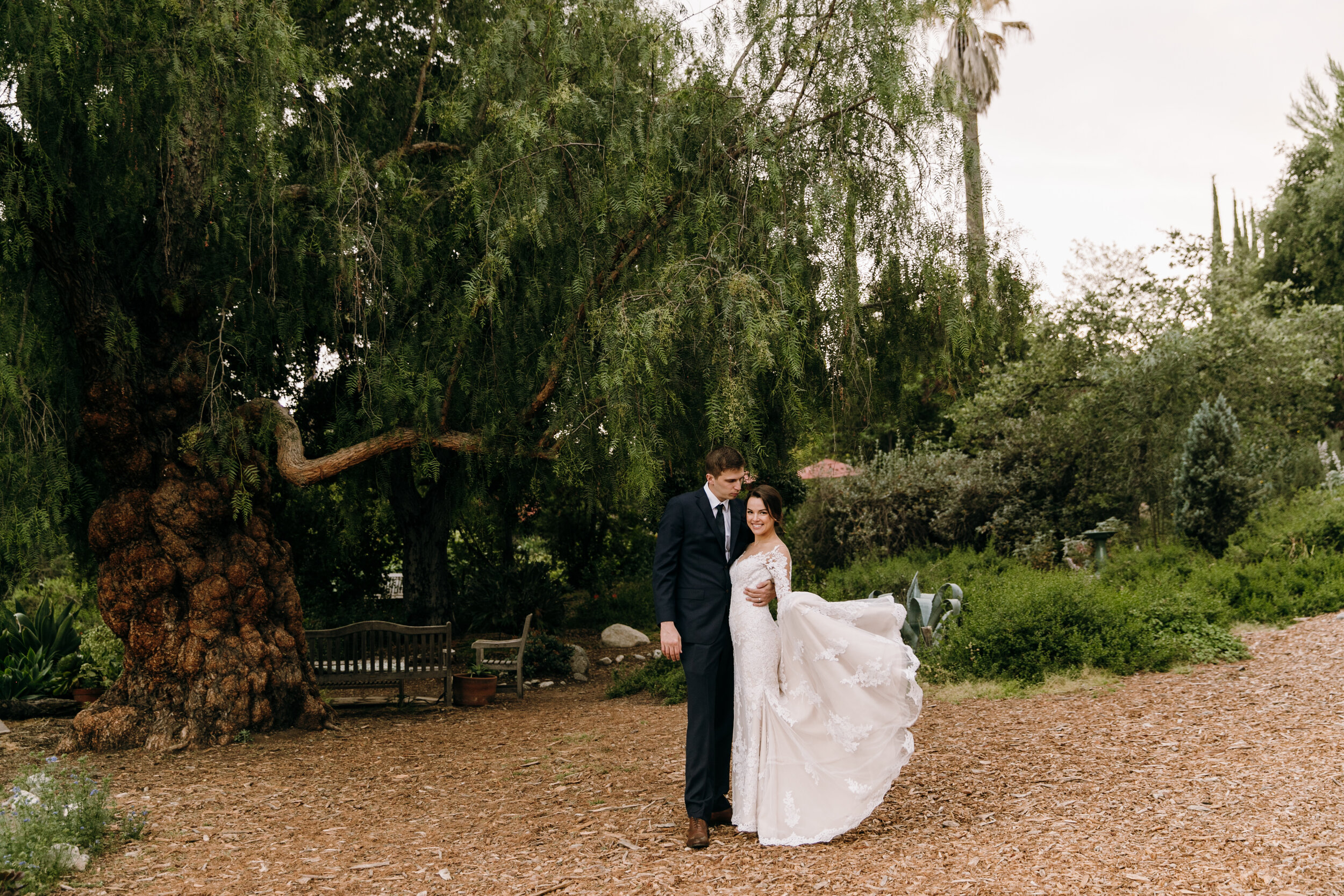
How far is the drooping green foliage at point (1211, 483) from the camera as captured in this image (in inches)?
443

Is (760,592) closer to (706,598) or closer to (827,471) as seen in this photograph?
(706,598)

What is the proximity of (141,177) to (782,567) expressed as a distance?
521 cm

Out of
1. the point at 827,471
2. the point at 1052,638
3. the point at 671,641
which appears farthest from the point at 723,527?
the point at 827,471

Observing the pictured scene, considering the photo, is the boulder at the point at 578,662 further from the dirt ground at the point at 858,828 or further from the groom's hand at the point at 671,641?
the groom's hand at the point at 671,641

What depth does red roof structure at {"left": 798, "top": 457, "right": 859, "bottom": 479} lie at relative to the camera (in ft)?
50.7

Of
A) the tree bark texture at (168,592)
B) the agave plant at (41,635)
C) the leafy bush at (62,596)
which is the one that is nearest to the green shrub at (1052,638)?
the tree bark texture at (168,592)

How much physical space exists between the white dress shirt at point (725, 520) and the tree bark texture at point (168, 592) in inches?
164

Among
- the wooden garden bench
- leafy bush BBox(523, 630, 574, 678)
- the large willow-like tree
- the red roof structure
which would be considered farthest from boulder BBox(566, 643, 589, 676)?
the red roof structure

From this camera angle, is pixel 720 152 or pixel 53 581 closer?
pixel 720 152

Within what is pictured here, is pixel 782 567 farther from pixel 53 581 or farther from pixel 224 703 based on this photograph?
pixel 53 581

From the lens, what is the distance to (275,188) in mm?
5898

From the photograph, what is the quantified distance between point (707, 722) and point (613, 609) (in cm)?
1064

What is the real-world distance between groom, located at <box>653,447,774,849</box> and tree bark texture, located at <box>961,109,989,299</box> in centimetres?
237

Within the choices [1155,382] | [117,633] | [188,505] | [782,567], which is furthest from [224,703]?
[1155,382]
